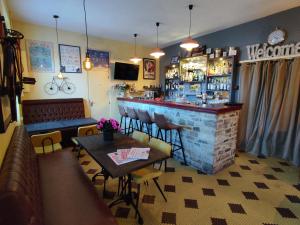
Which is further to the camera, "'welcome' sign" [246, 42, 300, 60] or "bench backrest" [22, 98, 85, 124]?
"bench backrest" [22, 98, 85, 124]

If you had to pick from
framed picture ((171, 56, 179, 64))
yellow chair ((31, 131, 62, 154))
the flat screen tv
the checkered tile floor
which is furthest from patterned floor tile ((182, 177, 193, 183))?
framed picture ((171, 56, 179, 64))

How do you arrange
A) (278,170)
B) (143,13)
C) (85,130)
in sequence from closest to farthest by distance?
(278,170)
(85,130)
(143,13)

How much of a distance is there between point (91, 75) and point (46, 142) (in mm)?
2561

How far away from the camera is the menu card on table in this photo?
5.78 ft

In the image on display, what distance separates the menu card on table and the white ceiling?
2507 millimetres

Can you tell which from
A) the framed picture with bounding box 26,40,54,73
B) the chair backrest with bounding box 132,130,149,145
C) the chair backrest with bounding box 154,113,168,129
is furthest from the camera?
the framed picture with bounding box 26,40,54,73

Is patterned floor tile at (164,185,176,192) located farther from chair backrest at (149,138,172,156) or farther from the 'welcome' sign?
the 'welcome' sign

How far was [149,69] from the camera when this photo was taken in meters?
6.14

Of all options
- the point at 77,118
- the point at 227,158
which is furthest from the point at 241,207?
the point at 77,118

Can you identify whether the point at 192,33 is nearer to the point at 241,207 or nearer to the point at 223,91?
the point at 223,91

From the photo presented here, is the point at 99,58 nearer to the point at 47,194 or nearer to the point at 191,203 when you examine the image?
the point at 47,194

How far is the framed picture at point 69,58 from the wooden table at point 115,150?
2766mm

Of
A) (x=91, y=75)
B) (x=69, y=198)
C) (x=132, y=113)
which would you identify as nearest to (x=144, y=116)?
(x=132, y=113)

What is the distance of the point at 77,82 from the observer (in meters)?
4.65
